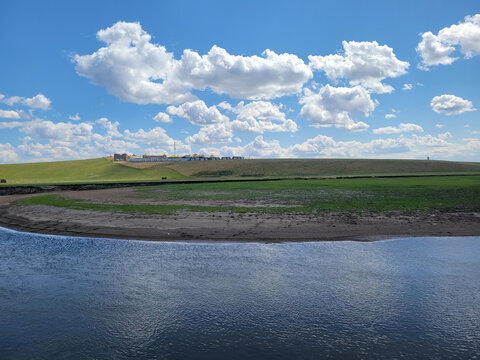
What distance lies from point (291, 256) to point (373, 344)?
910cm

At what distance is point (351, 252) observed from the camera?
1939 centimetres

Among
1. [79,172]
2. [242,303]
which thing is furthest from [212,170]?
[242,303]

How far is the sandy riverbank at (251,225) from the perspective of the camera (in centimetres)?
2398

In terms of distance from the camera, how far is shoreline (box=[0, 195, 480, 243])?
23.8m

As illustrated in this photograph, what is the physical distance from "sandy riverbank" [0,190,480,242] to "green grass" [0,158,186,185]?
89.1 meters

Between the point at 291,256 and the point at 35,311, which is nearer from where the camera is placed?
Answer: the point at 35,311

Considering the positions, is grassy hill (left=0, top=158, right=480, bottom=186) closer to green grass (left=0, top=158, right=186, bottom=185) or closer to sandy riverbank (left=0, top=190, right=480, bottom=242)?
green grass (left=0, top=158, right=186, bottom=185)

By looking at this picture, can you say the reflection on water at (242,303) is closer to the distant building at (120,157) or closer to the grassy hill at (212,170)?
the grassy hill at (212,170)

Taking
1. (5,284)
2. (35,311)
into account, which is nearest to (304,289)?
(35,311)

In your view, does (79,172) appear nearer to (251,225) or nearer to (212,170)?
(212,170)

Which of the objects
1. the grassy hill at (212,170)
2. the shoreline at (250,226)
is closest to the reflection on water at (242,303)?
the shoreline at (250,226)

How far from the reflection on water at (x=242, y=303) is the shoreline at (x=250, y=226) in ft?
11.4

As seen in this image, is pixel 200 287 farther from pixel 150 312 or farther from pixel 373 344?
pixel 373 344

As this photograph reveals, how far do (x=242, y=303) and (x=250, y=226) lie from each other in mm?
14196
